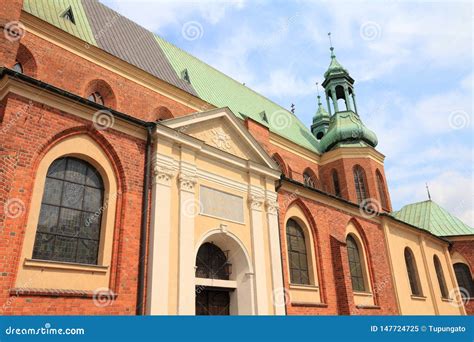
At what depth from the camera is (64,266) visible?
7969 mm

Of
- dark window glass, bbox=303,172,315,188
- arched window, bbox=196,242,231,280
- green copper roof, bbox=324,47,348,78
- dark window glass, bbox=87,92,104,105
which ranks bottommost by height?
arched window, bbox=196,242,231,280

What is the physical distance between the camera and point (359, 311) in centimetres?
1437

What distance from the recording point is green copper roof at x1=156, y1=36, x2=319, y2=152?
20.6 m

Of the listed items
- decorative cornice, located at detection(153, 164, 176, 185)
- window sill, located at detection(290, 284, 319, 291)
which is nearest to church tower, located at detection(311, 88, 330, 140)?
window sill, located at detection(290, 284, 319, 291)

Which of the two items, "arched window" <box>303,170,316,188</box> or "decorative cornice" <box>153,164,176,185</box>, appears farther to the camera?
"arched window" <box>303,170,316,188</box>

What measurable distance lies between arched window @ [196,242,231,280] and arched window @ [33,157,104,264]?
3.11 meters

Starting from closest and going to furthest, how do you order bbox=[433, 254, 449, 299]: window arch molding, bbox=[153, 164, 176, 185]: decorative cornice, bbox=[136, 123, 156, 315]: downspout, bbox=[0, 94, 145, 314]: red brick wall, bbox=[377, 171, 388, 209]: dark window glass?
bbox=[0, 94, 145, 314]: red brick wall
bbox=[136, 123, 156, 315]: downspout
bbox=[153, 164, 176, 185]: decorative cornice
bbox=[433, 254, 449, 299]: window arch molding
bbox=[377, 171, 388, 209]: dark window glass

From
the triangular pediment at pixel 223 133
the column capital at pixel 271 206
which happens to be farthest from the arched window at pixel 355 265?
the triangular pediment at pixel 223 133

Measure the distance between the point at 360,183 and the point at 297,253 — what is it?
12.1 m

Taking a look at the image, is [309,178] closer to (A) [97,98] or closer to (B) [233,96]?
(B) [233,96]

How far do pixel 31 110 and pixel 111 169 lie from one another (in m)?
2.19

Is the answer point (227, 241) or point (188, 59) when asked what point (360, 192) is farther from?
point (227, 241)

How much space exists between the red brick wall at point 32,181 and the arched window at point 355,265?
9.75 m

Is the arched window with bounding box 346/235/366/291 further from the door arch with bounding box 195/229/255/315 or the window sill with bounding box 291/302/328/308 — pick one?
the door arch with bounding box 195/229/255/315
